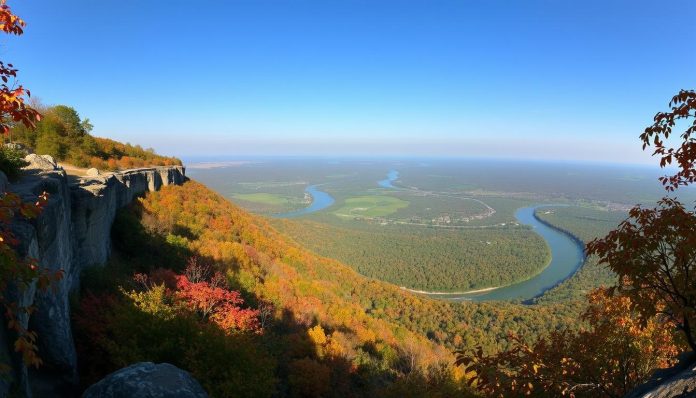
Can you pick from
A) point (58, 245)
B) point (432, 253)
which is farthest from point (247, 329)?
point (432, 253)

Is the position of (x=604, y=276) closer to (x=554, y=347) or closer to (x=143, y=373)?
(x=554, y=347)

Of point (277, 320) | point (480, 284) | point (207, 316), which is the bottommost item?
point (480, 284)

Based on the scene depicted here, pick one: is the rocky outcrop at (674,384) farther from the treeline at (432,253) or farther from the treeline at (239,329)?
the treeline at (432,253)

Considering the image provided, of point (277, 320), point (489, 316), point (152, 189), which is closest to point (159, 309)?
point (277, 320)

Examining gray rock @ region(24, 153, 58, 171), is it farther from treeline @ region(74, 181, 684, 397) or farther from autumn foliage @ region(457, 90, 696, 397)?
autumn foliage @ region(457, 90, 696, 397)

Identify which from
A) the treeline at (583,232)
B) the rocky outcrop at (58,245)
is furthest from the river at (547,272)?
the rocky outcrop at (58,245)

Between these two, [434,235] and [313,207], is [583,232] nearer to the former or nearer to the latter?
[434,235]

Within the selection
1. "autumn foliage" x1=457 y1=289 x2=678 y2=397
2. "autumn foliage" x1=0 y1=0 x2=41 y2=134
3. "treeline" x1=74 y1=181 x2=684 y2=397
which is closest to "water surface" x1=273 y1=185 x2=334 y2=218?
"treeline" x1=74 y1=181 x2=684 y2=397
